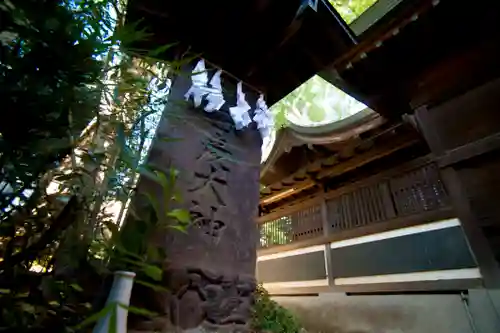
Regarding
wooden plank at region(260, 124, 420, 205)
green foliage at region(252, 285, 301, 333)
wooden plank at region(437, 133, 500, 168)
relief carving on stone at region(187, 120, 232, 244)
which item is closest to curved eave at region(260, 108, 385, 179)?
wooden plank at region(260, 124, 420, 205)

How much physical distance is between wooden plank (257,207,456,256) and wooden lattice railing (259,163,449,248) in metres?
0.06

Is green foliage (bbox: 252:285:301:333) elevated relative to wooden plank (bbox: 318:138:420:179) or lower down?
lower down

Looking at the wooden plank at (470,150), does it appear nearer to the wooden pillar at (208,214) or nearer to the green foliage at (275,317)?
the wooden pillar at (208,214)

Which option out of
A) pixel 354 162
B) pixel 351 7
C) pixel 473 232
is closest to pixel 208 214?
pixel 473 232

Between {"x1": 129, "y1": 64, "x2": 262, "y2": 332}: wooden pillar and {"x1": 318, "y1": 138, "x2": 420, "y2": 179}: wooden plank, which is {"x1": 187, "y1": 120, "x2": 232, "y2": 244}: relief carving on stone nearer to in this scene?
{"x1": 129, "y1": 64, "x2": 262, "y2": 332}: wooden pillar

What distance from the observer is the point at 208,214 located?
77.7 inches

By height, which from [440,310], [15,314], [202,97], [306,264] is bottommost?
[15,314]

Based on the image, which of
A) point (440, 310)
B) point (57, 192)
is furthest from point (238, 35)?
→ point (440, 310)

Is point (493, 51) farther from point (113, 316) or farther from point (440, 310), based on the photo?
point (113, 316)

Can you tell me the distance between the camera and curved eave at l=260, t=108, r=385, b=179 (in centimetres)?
559

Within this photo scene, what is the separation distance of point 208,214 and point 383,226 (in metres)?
4.34

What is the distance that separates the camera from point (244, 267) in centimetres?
201

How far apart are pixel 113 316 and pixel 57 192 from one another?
73 centimetres

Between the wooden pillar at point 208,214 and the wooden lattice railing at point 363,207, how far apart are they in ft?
12.1
